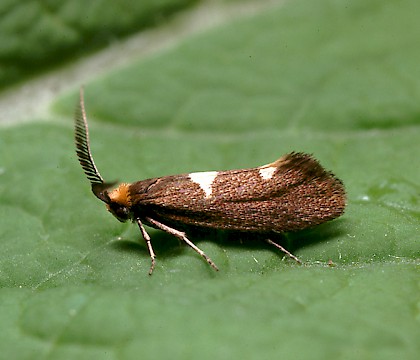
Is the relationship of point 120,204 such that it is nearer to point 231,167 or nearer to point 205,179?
point 205,179

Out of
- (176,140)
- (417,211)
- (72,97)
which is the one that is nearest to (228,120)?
(176,140)

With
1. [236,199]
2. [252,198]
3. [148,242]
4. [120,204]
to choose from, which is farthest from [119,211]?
[252,198]

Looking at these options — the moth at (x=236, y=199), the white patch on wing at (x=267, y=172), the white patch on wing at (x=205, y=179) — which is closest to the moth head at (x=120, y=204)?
the moth at (x=236, y=199)

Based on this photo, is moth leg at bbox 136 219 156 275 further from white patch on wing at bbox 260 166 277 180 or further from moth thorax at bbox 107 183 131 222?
white patch on wing at bbox 260 166 277 180

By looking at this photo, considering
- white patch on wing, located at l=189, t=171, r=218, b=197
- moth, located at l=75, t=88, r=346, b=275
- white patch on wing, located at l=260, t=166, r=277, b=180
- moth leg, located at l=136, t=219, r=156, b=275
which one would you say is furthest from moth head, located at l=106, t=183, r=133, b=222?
white patch on wing, located at l=260, t=166, r=277, b=180

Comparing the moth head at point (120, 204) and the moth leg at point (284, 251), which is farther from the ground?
the moth head at point (120, 204)

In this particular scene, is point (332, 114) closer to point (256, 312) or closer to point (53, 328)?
point (256, 312)

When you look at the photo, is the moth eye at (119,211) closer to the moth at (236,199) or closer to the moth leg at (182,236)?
the moth at (236,199)
